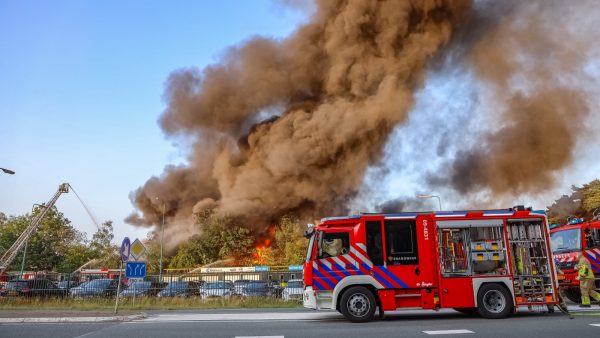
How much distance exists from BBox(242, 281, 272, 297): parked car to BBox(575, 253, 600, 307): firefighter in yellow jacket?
33.5 feet

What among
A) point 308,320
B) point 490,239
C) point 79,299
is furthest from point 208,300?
point 490,239

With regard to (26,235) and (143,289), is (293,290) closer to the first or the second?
(143,289)

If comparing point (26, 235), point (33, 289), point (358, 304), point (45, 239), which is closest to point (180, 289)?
point (33, 289)

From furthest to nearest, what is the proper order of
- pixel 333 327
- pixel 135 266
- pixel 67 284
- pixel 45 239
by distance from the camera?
pixel 45 239 < pixel 67 284 < pixel 135 266 < pixel 333 327

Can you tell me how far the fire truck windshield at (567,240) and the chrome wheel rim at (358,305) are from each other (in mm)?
6373

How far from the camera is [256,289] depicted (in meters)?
17.7

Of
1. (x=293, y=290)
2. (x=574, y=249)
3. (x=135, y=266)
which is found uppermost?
(x=574, y=249)

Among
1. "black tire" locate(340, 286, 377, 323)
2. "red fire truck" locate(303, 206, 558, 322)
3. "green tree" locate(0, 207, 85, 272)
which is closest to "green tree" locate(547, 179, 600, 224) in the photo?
"red fire truck" locate(303, 206, 558, 322)

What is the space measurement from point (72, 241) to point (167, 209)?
28278mm

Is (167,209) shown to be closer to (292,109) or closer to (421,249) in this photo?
(292,109)

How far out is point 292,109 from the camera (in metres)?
39.9

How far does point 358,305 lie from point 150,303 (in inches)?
358

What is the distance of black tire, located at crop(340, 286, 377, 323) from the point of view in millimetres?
9320

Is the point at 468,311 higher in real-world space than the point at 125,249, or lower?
lower
